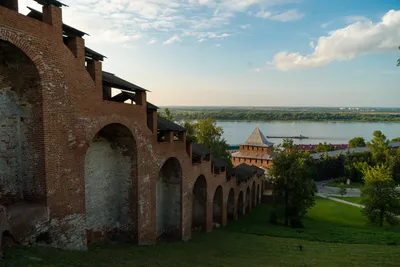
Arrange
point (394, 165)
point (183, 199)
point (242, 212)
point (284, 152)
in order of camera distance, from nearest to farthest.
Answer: point (183, 199)
point (284, 152)
point (242, 212)
point (394, 165)

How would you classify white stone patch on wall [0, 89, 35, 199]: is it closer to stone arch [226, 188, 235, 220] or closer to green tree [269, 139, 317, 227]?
green tree [269, 139, 317, 227]

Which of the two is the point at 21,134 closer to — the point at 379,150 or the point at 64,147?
the point at 64,147

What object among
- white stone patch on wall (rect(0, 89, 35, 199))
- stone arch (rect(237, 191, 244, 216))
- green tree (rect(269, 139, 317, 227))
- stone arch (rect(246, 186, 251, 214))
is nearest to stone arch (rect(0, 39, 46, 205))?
white stone patch on wall (rect(0, 89, 35, 199))

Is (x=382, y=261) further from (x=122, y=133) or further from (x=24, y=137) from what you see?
(x=24, y=137)

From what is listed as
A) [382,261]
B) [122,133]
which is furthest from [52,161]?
[382,261]

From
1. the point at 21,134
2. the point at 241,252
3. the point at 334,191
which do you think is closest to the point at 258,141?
the point at 334,191
